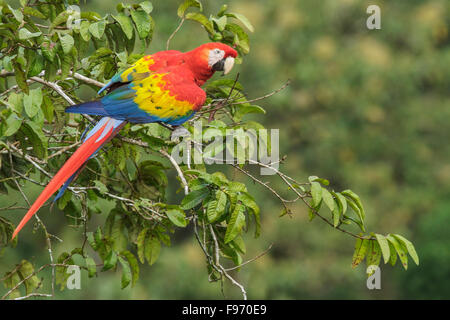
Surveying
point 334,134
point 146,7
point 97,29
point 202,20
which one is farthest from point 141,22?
point 334,134

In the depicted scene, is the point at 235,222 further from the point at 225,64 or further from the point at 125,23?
the point at 125,23

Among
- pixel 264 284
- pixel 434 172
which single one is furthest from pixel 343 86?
pixel 264 284

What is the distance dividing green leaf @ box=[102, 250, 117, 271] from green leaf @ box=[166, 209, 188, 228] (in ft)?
1.05

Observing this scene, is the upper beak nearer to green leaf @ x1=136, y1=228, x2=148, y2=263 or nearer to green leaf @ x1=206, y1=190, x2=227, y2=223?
green leaf @ x1=206, y1=190, x2=227, y2=223

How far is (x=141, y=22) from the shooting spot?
2.04m

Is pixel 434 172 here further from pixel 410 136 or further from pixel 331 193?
pixel 331 193

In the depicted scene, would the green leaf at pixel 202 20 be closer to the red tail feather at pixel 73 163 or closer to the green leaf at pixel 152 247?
the red tail feather at pixel 73 163

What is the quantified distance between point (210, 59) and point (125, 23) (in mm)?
280

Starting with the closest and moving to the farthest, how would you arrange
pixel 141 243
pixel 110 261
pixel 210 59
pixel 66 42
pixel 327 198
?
pixel 66 42 < pixel 327 198 < pixel 210 59 < pixel 110 261 < pixel 141 243

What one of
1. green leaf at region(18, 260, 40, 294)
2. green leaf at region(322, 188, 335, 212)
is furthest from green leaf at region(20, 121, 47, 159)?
green leaf at region(322, 188, 335, 212)

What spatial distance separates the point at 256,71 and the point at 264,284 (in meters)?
2.84

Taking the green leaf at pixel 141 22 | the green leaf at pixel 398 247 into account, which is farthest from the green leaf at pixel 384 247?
the green leaf at pixel 141 22

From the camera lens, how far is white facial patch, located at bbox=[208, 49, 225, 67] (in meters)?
2.02

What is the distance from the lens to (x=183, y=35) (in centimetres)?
855
